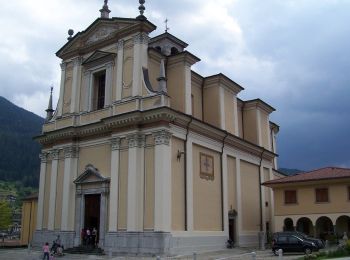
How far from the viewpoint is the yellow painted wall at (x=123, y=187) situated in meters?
28.2

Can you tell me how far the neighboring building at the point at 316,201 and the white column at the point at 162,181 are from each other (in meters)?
11.1

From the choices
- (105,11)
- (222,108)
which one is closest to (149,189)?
(222,108)

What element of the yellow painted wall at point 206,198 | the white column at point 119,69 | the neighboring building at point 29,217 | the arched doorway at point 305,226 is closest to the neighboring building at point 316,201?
the arched doorway at point 305,226

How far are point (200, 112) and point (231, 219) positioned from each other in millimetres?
8482

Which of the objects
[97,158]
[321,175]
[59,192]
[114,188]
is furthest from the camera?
[321,175]

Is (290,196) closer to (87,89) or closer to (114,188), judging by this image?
(114,188)

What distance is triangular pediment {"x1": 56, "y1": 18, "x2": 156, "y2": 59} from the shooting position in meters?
30.8

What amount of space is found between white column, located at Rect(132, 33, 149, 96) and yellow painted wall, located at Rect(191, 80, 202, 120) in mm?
5631

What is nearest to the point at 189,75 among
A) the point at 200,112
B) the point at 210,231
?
the point at 200,112

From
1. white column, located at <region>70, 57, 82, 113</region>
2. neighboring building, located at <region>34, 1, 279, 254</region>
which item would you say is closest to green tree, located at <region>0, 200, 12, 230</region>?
neighboring building, located at <region>34, 1, 279, 254</region>

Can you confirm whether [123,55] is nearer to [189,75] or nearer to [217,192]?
[189,75]

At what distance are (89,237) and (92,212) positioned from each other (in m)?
1.75

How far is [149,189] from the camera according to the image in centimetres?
2772

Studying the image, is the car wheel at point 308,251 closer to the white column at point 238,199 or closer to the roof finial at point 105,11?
the white column at point 238,199
